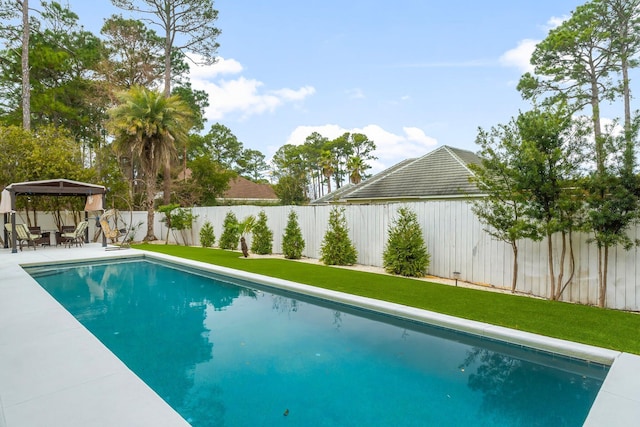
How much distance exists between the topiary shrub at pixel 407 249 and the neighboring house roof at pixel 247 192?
82.9ft

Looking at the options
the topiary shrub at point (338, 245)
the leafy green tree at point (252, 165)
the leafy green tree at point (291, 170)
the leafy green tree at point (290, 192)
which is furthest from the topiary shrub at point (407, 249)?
the leafy green tree at point (252, 165)

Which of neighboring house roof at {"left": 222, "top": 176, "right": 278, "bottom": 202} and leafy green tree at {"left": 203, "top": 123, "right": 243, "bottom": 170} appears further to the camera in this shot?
leafy green tree at {"left": 203, "top": 123, "right": 243, "bottom": 170}

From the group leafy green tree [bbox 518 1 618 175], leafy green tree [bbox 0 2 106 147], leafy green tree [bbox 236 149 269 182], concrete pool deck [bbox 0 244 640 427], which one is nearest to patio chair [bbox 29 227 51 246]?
leafy green tree [bbox 0 2 106 147]

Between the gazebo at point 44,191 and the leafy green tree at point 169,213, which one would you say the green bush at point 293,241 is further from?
the gazebo at point 44,191

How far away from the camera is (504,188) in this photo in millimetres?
7062

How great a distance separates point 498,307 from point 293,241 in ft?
24.7

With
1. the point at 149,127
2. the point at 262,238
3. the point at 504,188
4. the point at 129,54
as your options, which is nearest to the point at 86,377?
the point at 504,188

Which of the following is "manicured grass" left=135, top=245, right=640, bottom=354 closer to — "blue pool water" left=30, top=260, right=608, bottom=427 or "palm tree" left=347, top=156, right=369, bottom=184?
"blue pool water" left=30, top=260, right=608, bottom=427

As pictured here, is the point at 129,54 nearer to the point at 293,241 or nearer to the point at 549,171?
the point at 293,241

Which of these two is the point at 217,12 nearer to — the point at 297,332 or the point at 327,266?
the point at 327,266

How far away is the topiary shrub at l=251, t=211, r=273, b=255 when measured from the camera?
A: 13.7m

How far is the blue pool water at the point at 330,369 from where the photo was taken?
346 centimetres

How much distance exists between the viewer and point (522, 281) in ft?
24.4

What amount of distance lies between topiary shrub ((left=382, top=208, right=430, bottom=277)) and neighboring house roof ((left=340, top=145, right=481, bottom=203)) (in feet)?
11.5
